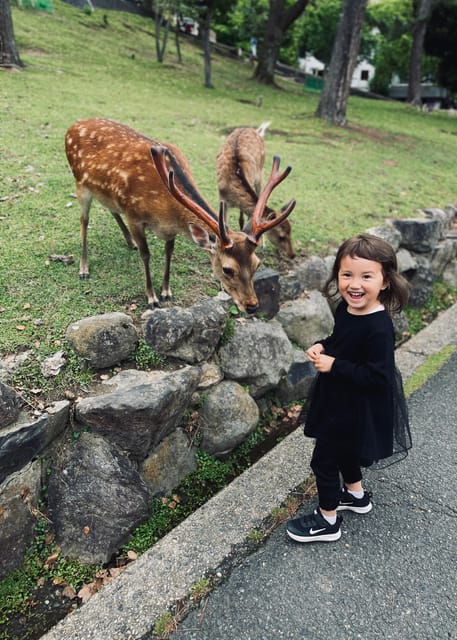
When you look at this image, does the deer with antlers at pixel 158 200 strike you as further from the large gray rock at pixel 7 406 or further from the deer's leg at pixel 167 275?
the large gray rock at pixel 7 406

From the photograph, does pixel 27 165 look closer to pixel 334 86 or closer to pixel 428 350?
pixel 428 350

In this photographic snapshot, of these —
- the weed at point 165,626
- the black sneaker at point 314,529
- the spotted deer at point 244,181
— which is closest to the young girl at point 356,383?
the black sneaker at point 314,529

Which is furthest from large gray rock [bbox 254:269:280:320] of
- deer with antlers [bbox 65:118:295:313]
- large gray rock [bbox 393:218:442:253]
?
large gray rock [bbox 393:218:442:253]

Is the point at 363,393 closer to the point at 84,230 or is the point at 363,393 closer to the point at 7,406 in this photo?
the point at 7,406

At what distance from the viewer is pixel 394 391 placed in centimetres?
271

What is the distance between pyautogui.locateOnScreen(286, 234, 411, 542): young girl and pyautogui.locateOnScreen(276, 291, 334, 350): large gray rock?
75.6 inches

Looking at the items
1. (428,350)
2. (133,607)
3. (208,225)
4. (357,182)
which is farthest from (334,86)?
(133,607)

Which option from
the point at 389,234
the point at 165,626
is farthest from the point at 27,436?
the point at 389,234

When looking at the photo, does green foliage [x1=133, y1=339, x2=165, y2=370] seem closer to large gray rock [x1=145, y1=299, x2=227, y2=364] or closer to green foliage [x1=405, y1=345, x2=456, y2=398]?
large gray rock [x1=145, y1=299, x2=227, y2=364]

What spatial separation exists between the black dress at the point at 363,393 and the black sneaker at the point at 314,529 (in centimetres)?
45

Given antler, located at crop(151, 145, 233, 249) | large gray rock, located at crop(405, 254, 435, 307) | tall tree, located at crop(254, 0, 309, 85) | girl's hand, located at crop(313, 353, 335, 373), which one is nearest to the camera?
girl's hand, located at crop(313, 353, 335, 373)

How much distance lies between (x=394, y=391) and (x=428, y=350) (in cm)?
284

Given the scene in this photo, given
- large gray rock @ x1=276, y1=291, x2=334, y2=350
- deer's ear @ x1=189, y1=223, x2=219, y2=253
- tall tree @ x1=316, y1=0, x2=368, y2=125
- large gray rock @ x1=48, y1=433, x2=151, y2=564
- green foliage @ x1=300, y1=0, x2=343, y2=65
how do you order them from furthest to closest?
green foliage @ x1=300, y1=0, x2=343, y2=65 → tall tree @ x1=316, y1=0, x2=368, y2=125 → large gray rock @ x1=276, y1=291, x2=334, y2=350 → deer's ear @ x1=189, y1=223, x2=219, y2=253 → large gray rock @ x1=48, y1=433, x2=151, y2=564

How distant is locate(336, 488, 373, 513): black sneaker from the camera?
122 inches
